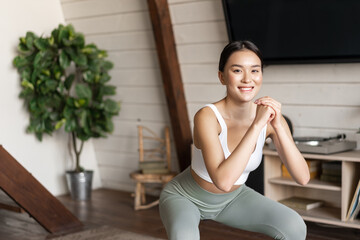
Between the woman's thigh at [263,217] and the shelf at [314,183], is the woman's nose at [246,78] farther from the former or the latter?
the shelf at [314,183]

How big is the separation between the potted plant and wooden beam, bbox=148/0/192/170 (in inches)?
22.7

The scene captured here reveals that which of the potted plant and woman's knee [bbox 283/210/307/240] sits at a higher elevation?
the potted plant

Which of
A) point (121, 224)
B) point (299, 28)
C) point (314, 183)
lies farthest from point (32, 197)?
point (299, 28)

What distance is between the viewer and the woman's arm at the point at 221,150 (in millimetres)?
1938

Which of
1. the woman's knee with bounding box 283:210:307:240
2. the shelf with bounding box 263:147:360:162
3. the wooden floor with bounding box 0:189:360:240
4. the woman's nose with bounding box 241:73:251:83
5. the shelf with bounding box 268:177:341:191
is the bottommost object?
the wooden floor with bounding box 0:189:360:240

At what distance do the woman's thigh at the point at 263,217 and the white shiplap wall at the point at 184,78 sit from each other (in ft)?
4.96

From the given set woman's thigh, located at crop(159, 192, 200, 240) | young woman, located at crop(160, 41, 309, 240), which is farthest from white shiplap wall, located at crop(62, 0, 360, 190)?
woman's thigh, located at crop(159, 192, 200, 240)

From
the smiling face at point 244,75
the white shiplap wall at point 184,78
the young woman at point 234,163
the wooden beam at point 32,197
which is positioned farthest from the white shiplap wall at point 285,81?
the smiling face at point 244,75

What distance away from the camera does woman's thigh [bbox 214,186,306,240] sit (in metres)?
2.03

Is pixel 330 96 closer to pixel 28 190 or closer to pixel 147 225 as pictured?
pixel 147 225

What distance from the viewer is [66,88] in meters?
4.55

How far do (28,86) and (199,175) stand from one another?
2623mm

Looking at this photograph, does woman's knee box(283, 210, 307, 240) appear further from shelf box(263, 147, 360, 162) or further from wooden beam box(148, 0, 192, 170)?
wooden beam box(148, 0, 192, 170)

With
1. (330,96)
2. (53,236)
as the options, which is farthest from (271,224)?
(53,236)
